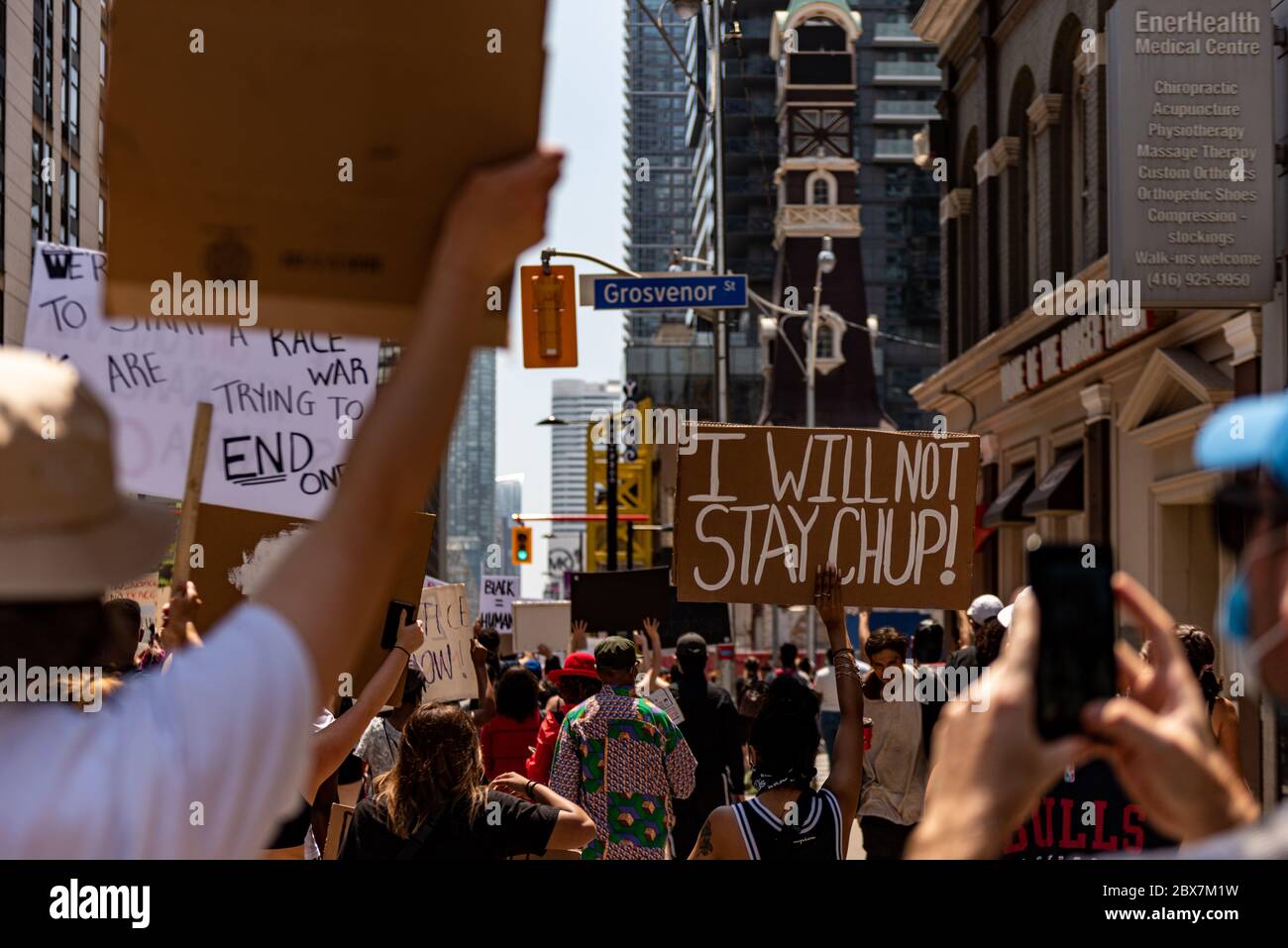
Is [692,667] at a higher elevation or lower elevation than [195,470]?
lower

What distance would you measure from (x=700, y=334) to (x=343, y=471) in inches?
4172

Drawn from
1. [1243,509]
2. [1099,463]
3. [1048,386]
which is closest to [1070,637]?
[1243,509]

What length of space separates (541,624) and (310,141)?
96.4 ft

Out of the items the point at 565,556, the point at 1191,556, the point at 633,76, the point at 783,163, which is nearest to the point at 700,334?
the point at 565,556

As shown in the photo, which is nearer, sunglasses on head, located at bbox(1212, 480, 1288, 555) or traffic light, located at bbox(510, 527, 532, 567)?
sunglasses on head, located at bbox(1212, 480, 1288, 555)

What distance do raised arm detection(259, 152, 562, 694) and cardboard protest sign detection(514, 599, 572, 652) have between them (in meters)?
29.1

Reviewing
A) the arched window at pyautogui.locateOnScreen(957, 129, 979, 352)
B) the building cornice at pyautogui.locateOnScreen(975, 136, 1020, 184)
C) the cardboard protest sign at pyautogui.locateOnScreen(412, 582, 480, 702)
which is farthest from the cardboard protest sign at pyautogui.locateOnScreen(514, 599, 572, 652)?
the cardboard protest sign at pyautogui.locateOnScreen(412, 582, 480, 702)

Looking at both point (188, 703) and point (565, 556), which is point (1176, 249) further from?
point (565, 556)

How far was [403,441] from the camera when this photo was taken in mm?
1870

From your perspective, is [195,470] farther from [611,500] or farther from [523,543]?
[523,543]

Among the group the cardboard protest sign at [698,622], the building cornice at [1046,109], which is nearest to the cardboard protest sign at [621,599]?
the cardboard protest sign at [698,622]

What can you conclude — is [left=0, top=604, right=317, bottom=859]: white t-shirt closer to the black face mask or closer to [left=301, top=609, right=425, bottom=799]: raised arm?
[left=301, top=609, right=425, bottom=799]: raised arm

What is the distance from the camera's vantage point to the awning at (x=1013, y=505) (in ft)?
84.6

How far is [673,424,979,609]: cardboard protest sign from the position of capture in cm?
660
